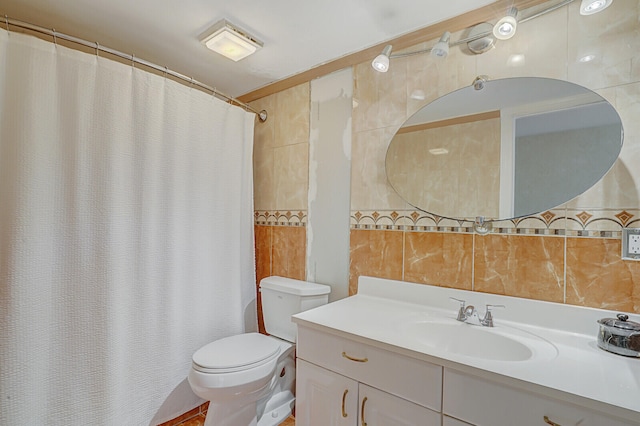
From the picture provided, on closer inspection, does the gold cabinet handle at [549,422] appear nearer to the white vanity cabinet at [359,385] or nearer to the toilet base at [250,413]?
the white vanity cabinet at [359,385]

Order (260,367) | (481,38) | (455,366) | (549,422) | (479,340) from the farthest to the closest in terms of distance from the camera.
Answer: (260,367) → (481,38) → (479,340) → (455,366) → (549,422)

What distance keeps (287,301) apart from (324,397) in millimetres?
637

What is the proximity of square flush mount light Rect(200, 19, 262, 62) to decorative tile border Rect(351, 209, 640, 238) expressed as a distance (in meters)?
1.14

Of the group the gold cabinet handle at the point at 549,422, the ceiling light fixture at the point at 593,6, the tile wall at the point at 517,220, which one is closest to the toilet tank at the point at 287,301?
the tile wall at the point at 517,220

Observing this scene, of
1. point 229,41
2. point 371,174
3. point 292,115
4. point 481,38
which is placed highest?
point 229,41

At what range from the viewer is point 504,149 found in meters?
1.25

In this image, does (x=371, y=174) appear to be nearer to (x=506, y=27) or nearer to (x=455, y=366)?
(x=506, y=27)

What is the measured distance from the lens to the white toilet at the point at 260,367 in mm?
1352

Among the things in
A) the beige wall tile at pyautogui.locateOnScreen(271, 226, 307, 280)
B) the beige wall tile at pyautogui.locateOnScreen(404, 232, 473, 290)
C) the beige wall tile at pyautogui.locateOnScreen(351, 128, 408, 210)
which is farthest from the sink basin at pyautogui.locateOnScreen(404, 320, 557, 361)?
the beige wall tile at pyautogui.locateOnScreen(271, 226, 307, 280)

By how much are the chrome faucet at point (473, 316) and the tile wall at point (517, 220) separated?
0.13 meters

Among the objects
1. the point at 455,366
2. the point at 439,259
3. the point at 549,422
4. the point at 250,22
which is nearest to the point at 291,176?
the point at 250,22

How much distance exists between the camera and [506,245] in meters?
1.26

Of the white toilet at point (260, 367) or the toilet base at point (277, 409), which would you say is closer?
the white toilet at point (260, 367)

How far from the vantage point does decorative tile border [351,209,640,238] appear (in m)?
1.06
